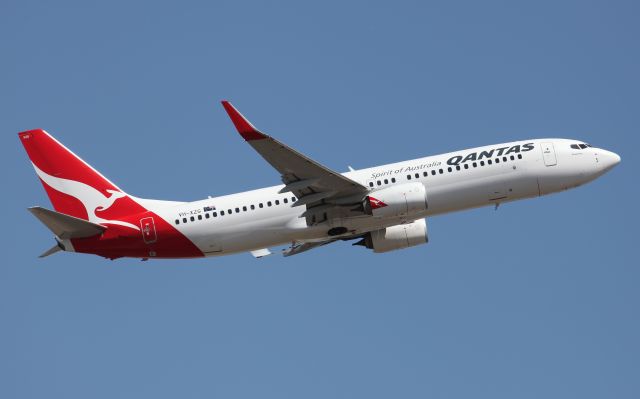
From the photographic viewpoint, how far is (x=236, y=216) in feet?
193

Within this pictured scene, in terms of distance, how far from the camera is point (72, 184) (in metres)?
61.2

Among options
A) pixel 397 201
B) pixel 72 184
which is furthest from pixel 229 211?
pixel 72 184

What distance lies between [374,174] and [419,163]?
8.33 ft

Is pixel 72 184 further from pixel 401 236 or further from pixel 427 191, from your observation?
pixel 427 191

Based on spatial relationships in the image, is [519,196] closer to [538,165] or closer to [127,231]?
[538,165]

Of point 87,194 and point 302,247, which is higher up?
point 87,194

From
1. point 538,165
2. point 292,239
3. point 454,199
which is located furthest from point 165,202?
point 538,165

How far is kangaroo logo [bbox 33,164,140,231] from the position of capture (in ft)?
199

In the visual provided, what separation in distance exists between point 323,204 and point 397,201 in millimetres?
4266

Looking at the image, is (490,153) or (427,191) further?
(490,153)

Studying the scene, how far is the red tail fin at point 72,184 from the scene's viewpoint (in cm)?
6050

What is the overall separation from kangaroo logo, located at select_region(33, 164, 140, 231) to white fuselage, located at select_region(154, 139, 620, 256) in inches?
129

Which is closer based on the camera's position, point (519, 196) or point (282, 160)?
point (282, 160)

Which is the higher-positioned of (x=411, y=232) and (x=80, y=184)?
(x=80, y=184)
